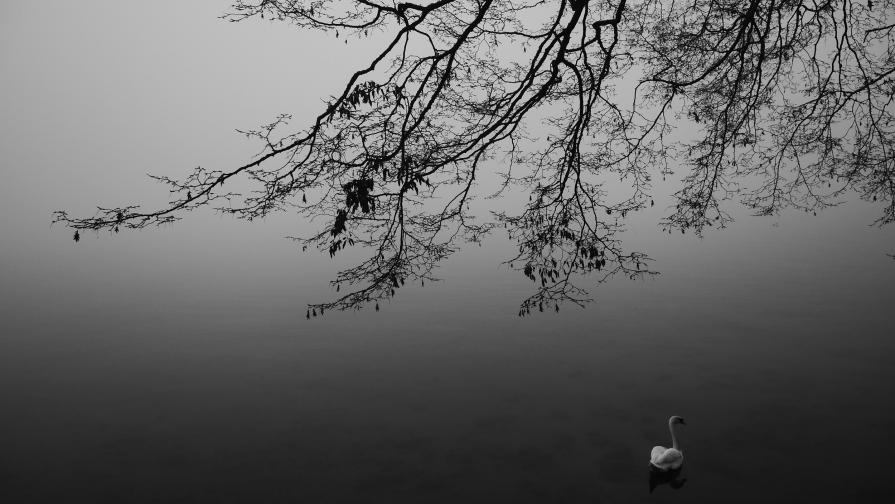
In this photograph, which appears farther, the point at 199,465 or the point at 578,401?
the point at 578,401

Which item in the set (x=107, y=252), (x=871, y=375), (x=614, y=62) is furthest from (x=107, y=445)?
(x=107, y=252)

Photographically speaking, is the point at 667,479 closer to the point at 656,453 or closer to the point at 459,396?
the point at 656,453

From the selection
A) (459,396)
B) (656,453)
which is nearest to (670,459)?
(656,453)

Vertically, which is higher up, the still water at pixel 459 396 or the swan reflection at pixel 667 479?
the still water at pixel 459 396

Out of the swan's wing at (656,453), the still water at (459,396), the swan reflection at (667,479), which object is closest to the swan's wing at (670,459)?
the swan's wing at (656,453)

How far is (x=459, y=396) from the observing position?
47.1 feet

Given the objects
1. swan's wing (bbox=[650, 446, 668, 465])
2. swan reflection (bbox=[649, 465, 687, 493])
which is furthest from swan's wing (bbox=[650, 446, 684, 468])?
swan reflection (bbox=[649, 465, 687, 493])

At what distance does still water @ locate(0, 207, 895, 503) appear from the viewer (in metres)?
10.4

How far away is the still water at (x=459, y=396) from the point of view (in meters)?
10.4

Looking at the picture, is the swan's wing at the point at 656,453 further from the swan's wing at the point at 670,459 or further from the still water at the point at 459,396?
the still water at the point at 459,396

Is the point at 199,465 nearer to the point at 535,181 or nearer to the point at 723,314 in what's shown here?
the point at 535,181

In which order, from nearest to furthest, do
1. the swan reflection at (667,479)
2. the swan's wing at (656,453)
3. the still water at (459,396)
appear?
the swan reflection at (667,479)
the swan's wing at (656,453)
the still water at (459,396)

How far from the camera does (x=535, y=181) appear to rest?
26.2 ft

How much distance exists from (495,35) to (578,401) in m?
10.00
